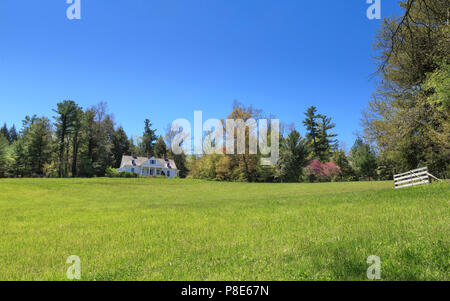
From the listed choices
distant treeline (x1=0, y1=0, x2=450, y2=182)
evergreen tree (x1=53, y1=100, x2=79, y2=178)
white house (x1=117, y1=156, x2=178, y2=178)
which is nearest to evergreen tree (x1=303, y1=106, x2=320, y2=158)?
distant treeline (x1=0, y1=0, x2=450, y2=182)

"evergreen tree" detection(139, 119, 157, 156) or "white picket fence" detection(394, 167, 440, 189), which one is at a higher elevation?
"evergreen tree" detection(139, 119, 157, 156)

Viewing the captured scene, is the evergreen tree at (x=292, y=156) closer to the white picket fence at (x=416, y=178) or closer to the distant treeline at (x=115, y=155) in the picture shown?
the distant treeline at (x=115, y=155)

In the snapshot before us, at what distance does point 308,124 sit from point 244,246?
63196mm

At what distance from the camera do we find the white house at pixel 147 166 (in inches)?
2574

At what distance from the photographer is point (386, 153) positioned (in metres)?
23.0

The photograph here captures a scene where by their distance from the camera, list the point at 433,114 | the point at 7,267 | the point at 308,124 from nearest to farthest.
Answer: the point at 7,267 → the point at 433,114 → the point at 308,124

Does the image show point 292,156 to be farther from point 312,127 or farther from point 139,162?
point 139,162

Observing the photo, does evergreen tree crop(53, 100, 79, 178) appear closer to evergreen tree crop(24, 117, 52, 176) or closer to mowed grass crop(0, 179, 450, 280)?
evergreen tree crop(24, 117, 52, 176)

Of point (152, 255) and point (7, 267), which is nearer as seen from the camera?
point (7, 267)

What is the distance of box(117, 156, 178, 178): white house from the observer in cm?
6538

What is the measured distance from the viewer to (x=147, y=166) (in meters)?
66.1

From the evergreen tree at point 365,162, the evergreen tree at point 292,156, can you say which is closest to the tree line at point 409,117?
the evergreen tree at point 292,156
